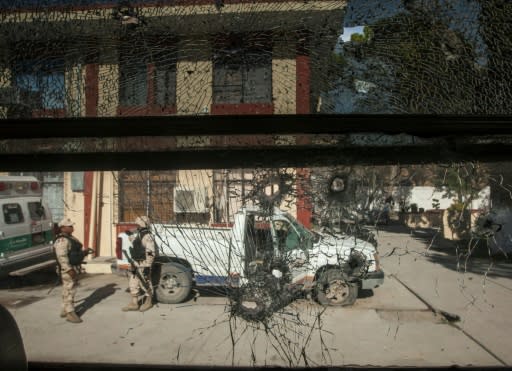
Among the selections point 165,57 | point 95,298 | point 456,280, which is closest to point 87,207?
point 95,298

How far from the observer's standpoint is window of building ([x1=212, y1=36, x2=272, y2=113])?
5.40 feet

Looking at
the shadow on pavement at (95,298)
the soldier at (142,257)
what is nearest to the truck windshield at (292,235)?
the soldier at (142,257)

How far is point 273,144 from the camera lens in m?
1.78

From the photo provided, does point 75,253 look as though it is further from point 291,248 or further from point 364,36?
point 364,36

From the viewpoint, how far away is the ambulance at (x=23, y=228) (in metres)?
2.04

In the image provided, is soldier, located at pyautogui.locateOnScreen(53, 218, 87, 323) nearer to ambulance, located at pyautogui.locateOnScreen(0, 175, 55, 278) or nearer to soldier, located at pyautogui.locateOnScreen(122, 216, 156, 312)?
ambulance, located at pyautogui.locateOnScreen(0, 175, 55, 278)

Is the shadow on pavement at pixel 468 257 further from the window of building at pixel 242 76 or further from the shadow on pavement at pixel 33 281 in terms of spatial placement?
the shadow on pavement at pixel 33 281

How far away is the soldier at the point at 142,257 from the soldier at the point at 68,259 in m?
0.32

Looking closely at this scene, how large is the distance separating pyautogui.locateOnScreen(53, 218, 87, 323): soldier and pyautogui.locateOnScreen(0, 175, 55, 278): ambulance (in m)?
0.06

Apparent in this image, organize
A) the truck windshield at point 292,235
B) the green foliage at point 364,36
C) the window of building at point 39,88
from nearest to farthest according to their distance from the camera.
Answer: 1. the green foliage at point 364,36
2. the window of building at point 39,88
3. the truck windshield at point 292,235

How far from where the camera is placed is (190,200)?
1939 mm

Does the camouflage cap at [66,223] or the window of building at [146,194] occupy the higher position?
the window of building at [146,194]

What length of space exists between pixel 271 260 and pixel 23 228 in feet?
5.59


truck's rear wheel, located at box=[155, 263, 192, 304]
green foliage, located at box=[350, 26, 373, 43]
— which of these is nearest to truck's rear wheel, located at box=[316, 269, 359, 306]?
truck's rear wheel, located at box=[155, 263, 192, 304]
